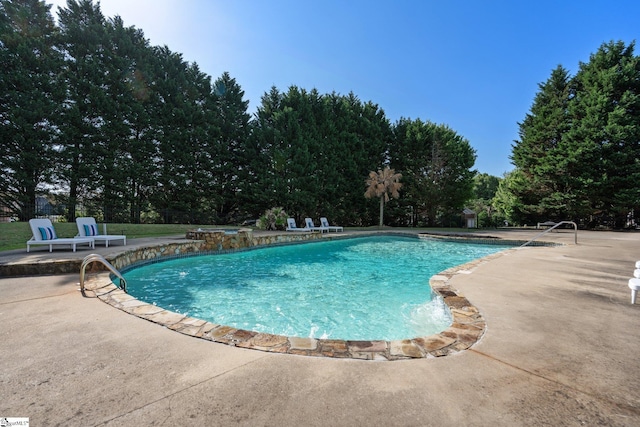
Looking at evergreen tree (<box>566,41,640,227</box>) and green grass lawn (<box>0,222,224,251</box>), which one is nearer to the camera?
green grass lawn (<box>0,222,224,251</box>)

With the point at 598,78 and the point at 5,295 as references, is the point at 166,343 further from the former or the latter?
the point at 598,78


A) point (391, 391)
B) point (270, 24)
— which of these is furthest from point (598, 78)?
point (391, 391)

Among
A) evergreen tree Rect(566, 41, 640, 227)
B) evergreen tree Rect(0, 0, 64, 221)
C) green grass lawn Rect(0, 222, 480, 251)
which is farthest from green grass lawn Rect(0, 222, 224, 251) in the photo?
evergreen tree Rect(566, 41, 640, 227)

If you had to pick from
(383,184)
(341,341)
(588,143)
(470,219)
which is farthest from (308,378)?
(588,143)

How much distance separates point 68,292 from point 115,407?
11.0 feet

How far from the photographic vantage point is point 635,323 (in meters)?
2.82

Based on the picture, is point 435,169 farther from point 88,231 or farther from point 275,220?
point 88,231

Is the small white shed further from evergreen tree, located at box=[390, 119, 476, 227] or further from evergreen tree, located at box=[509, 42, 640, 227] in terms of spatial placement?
evergreen tree, located at box=[509, 42, 640, 227]

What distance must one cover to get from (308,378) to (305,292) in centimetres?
397

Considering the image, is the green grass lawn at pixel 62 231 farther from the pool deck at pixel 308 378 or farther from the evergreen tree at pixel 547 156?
the evergreen tree at pixel 547 156

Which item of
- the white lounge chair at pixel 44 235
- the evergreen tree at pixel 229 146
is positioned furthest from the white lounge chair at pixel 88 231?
the evergreen tree at pixel 229 146

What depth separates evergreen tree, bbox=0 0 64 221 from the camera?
13.1 m

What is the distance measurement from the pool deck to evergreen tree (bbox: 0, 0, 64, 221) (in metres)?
15.4

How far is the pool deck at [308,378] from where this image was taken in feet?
4.84
